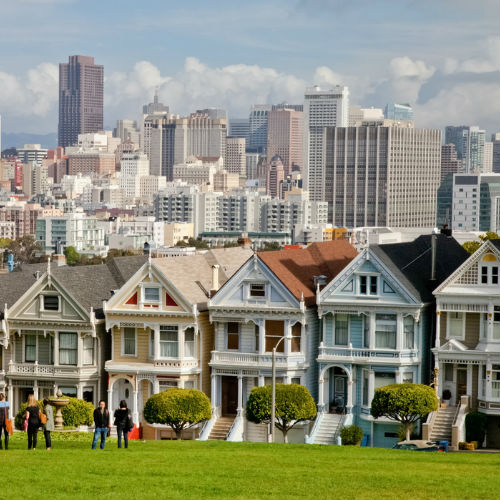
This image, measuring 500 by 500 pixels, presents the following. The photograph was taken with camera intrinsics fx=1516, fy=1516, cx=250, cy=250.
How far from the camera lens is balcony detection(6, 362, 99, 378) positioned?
52.4m

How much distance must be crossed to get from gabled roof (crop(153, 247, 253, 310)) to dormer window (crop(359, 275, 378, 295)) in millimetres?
5726

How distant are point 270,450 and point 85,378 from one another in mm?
17129

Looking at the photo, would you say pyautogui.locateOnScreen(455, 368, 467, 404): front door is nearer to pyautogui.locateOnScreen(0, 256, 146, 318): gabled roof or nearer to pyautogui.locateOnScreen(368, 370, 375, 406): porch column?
pyautogui.locateOnScreen(368, 370, 375, 406): porch column

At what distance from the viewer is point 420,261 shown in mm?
52062

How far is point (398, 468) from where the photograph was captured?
107ft

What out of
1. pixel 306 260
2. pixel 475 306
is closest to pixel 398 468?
pixel 475 306

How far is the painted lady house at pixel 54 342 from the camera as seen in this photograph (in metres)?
52.4

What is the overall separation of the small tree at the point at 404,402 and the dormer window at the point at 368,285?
325 centimetres

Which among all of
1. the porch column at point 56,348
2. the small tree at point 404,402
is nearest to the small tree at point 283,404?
the small tree at point 404,402

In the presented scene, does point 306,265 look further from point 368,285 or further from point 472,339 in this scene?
point 472,339

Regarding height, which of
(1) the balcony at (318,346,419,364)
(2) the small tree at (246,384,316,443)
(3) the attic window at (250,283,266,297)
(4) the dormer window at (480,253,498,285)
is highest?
(4) the dormer window at (480,253,498,285)

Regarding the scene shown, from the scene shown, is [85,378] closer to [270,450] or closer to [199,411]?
[199,411]

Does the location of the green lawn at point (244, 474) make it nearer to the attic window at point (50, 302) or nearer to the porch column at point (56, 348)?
the porch column at point (56, 348)

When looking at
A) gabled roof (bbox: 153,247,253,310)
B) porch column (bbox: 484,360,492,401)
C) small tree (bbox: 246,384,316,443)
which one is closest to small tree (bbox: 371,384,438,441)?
porch column (bbox: 484,360,492,401)
